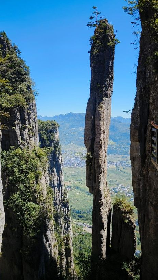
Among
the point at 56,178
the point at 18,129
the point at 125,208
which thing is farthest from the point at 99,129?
the point at 56,178

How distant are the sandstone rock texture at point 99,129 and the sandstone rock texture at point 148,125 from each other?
6242 millimetres

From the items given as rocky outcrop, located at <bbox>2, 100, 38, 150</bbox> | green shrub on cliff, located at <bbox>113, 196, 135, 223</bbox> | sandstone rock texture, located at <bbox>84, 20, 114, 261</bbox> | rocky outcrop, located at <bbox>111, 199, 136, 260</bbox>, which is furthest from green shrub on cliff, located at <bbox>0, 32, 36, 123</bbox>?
rocky outcrop, located at <bbox>111, 199, 136, 260</bbox>

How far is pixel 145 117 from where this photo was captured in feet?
41.8

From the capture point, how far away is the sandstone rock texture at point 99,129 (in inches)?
793

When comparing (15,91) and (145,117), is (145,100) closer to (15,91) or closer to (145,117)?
(145,117)

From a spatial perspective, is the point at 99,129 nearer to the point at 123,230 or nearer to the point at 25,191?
the point at 123,230

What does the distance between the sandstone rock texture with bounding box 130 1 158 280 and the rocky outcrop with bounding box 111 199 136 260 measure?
20.3 ft

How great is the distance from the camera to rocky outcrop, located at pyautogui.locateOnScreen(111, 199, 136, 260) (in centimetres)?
1973

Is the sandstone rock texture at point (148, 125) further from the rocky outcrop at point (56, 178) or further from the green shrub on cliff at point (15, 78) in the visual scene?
the rocky outcrop at point (56, 178)

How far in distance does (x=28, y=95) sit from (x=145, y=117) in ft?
65.4

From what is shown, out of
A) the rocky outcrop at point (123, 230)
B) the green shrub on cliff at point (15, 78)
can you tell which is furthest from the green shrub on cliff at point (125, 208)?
the green shrub on cliff at point (15, 78)

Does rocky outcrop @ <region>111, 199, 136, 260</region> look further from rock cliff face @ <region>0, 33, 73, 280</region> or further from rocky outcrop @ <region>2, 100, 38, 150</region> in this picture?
rocky outcrop @ <region>2, 100, 38, 150</region>

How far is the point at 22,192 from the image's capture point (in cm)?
2234

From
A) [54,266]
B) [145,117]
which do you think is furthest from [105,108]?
[54,266]
